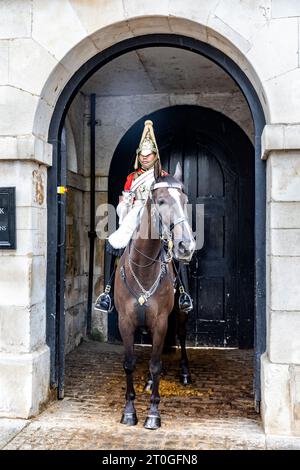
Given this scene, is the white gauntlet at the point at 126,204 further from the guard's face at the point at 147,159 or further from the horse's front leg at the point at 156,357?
the horse's front leg at the point at 156,357

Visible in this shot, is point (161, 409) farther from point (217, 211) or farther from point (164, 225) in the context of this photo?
point (217, 211)

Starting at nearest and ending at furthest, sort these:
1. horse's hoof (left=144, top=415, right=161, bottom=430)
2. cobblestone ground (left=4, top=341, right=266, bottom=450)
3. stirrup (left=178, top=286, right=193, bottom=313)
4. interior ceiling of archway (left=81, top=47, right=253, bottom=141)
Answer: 1. cobblestone ground (left=4, top=341, right=266, bottom=450)
2. horse's hoof (left=144, top=415, right=161, bottom=430)
3. stirrup (left=178, top=286, right=193, bottom=313)
4. interior ceiling of archway (left=81, top=47, right=253, bottom=141)

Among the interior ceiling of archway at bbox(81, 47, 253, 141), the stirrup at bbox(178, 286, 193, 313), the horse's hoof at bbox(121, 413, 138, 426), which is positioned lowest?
the horse's hoof at bbox(121, 413, 138, 426)

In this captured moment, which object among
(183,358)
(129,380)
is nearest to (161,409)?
(129,380)

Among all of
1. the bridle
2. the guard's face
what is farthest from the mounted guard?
the bridle

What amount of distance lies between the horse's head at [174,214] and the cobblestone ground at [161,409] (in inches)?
58.0

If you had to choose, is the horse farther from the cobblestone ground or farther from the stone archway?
the stone archway

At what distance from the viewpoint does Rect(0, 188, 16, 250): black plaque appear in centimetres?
420

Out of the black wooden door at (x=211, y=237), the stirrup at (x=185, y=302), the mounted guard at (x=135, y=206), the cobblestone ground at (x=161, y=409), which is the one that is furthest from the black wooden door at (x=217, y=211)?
the stirrup at (x=185, y=302)

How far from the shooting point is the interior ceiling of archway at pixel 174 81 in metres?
5.80

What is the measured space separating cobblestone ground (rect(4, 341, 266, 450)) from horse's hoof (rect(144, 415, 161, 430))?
5 cm

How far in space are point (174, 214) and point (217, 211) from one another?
131 inches

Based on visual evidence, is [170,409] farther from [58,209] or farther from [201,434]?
[58,209]

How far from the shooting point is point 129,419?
4.04 m
